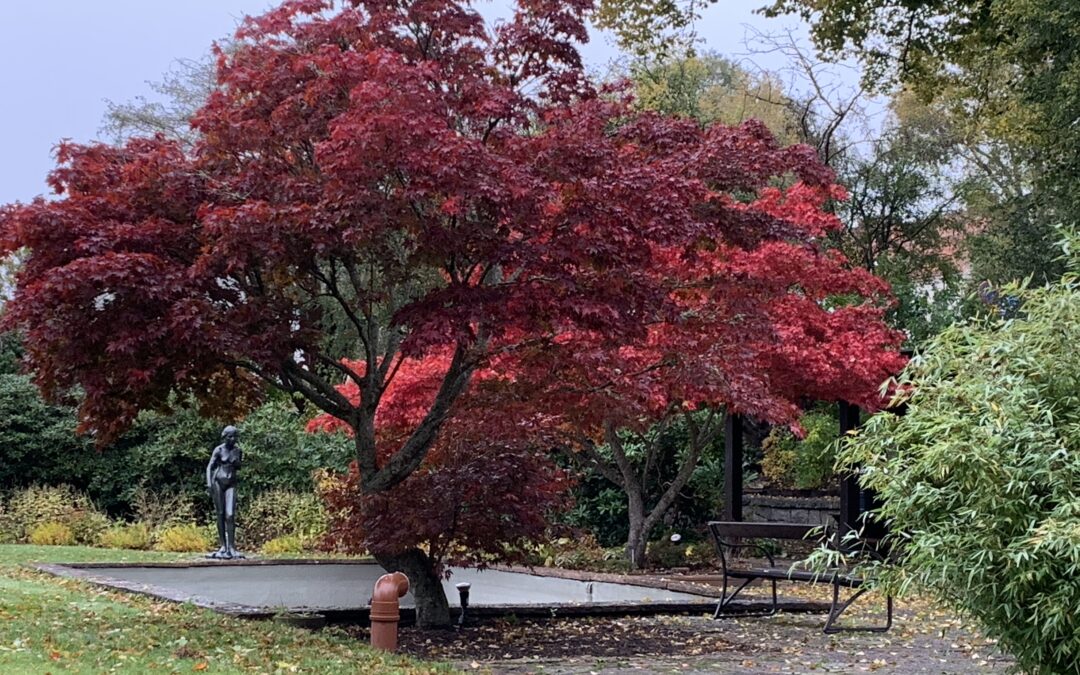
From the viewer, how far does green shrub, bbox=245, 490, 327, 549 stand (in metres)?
17.2

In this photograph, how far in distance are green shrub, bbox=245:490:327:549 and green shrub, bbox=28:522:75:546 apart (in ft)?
7.66

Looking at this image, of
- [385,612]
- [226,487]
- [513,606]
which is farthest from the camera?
[226,487]

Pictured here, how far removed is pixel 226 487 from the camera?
1483cm

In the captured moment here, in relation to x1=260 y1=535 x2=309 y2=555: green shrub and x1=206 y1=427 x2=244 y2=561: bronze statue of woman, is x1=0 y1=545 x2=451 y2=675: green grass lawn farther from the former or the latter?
x1=260 y1=535 x2=309 y2=555: green shrub

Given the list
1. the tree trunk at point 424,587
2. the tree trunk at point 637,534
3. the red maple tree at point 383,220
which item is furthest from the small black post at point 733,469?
the tree trunk at point 424,587

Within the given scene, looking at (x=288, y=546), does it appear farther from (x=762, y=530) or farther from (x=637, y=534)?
(x=762, y=530)

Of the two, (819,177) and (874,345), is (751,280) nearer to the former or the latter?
(819,177)

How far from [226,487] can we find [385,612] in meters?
7.77

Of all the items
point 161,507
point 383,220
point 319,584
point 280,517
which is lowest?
point 319,584

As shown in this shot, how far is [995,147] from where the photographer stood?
26.9 m

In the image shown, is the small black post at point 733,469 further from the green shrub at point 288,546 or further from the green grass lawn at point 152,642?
the green grass lawn at point 152,642

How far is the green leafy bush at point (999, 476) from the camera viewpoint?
4.92 meters

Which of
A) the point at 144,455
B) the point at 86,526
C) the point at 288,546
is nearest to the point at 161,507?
the point at 144,455

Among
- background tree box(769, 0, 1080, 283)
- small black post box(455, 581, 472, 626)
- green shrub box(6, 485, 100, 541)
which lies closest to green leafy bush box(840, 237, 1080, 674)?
small black post box(455, 581, 472, 626)
